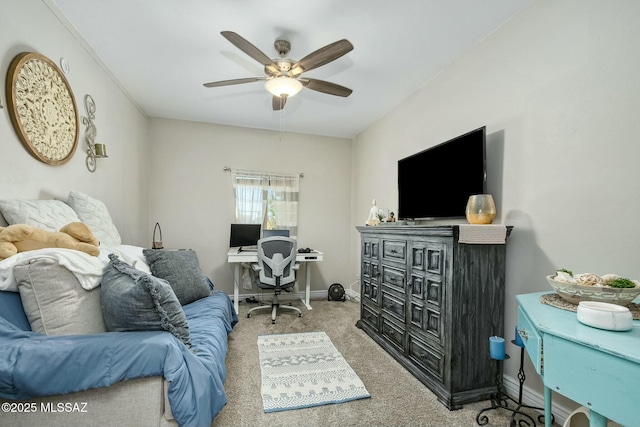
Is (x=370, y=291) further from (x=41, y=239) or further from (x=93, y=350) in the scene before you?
(x=41, y=239)

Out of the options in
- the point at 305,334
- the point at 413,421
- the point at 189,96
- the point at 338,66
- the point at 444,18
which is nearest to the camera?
the point at 413,421

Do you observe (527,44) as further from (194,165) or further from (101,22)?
(194,165)

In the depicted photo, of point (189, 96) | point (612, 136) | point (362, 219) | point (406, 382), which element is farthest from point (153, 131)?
point (612, 136)

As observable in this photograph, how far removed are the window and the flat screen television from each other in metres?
1.92

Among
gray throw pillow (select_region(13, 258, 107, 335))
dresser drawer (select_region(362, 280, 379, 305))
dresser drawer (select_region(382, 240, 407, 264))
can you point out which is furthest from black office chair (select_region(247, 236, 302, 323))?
gray throw pillow (select_region(13, 258, 107, 335))

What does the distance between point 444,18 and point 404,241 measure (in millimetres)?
1686

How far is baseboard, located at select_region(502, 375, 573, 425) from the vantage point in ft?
5.43

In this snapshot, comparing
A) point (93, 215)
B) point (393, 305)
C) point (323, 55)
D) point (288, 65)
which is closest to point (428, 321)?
point (393, 305)

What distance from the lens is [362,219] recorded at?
177 inches

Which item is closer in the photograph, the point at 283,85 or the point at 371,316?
the point at 283,85

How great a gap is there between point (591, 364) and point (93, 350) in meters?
1.70

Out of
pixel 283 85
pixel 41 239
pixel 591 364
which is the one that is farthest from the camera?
pixel 283 85

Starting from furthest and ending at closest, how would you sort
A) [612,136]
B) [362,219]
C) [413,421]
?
1. [362,219]
2. [413,421]
3. [612,136]

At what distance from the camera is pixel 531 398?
1852 millimetres
